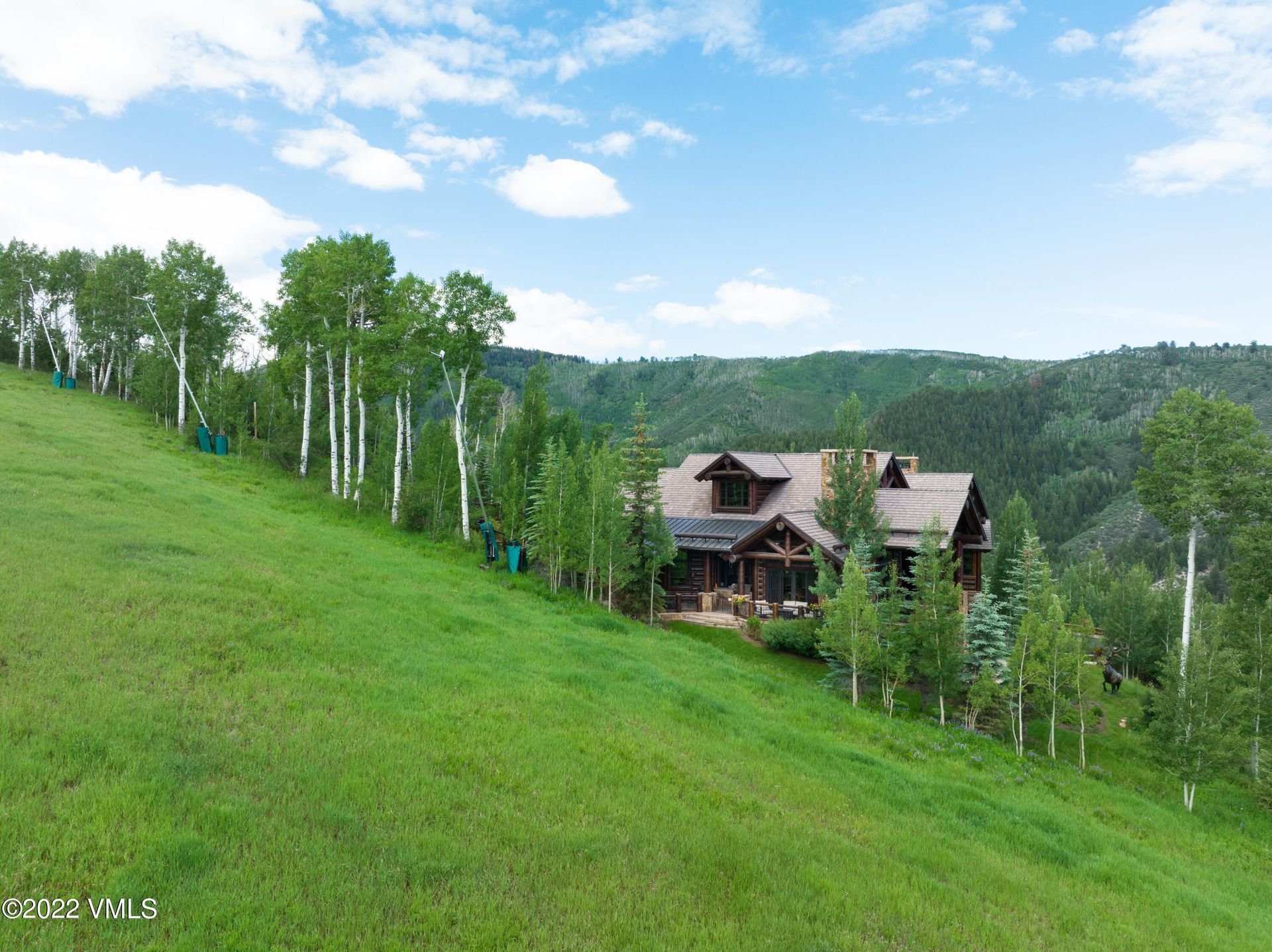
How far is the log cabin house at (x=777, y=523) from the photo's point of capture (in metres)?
31.1

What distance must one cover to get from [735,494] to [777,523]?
627 centimetres

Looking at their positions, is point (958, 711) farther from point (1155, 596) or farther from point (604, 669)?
point (1155, 596)

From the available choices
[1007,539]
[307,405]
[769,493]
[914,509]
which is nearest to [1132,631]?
[1007,539]

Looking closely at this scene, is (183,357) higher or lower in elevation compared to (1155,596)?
higher

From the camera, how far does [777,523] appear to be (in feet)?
102

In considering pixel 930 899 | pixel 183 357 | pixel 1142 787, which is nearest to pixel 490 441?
pixel 183 357

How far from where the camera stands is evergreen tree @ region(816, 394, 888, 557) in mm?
27812

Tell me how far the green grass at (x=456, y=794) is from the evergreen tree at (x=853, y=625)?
254 cm

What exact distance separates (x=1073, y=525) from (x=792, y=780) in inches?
7222

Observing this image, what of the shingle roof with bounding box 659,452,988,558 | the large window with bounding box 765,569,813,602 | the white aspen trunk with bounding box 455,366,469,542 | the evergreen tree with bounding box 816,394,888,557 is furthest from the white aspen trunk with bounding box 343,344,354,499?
the evergreen tree with bounding box 816,394,888,557

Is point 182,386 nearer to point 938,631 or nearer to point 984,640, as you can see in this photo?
point 938,631

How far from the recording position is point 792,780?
11.4 meters

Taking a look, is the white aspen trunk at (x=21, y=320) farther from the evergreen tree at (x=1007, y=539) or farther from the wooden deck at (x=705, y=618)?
the evergreen tree at (x=1007, y=539)

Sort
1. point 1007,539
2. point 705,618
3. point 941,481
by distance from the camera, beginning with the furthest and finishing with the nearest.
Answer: point 1007,539, point 941,481, point 705,618
